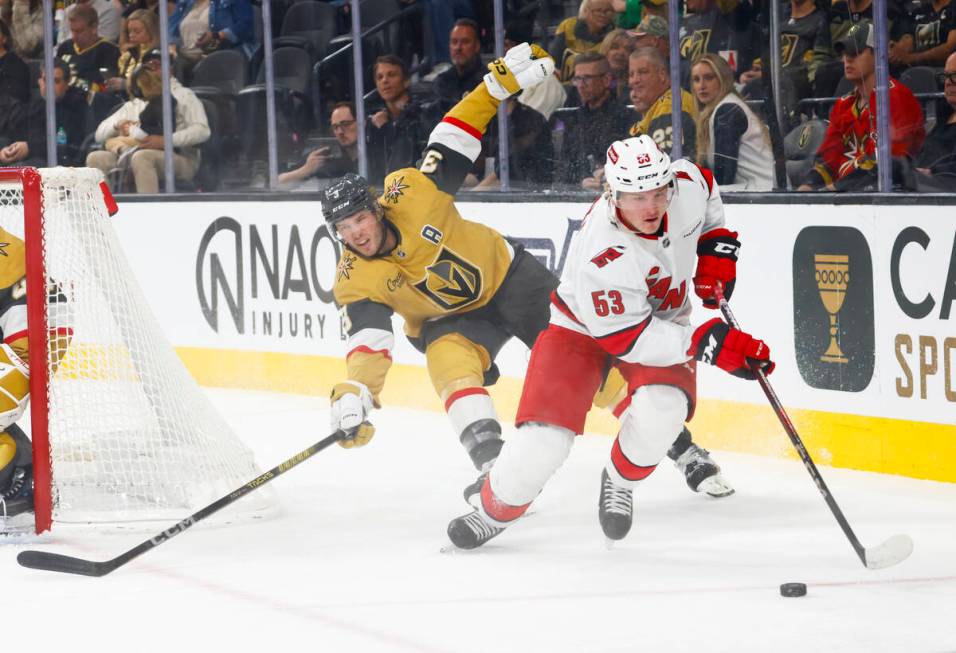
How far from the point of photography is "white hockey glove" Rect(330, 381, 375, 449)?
394 centimetres

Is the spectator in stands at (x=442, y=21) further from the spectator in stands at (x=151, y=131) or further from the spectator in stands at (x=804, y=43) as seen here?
the spectator in stands at (x=804, y=43)

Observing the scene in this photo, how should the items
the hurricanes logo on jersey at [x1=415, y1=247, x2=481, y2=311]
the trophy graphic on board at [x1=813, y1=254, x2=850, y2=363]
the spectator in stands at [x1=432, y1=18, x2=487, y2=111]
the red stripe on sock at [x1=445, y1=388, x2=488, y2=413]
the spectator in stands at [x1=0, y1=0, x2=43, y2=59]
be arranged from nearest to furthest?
the red stripe on sock at [x1=445, y1=388, x2=488, y2=413] < the hurricanes logo on jersey at [x1=415, y1=247, x2=481, y2=311] < the trophy graphic on board at [x1=813, y1=254, x2=850, y2=363] < the spectator in stands at [x1=432, y1=18, x2=487, y2=111] < the spectator in stands at [x1=0, y1=0, x2=43, y2=59]

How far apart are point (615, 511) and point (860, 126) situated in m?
1.62

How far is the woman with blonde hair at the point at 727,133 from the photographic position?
514cm

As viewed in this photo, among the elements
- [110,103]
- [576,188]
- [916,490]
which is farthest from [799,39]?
[110,103]

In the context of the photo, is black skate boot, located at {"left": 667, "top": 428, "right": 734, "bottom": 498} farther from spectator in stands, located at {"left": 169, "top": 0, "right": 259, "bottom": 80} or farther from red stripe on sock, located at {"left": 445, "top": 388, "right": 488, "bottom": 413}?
spectator in stands, located at {"left": 169, "top": 0, "right": 259, "bottom": 80}

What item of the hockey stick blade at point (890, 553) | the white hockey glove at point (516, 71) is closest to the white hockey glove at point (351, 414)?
the white hockey glove at point (516, 71)

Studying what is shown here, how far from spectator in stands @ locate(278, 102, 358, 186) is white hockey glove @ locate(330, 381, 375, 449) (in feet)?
9.28

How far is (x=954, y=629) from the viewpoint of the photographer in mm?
3049

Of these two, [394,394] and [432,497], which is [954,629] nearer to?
[432,497]

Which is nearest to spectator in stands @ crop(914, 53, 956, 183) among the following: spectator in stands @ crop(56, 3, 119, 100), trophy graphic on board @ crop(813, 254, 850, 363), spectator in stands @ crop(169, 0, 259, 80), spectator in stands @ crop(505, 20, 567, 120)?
trophy graphic on board @ crop(813, 254, 850, 363)

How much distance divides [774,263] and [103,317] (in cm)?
213

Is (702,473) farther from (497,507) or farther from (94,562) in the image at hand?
(94,562)

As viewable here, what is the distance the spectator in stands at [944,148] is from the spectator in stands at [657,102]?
95 cm
